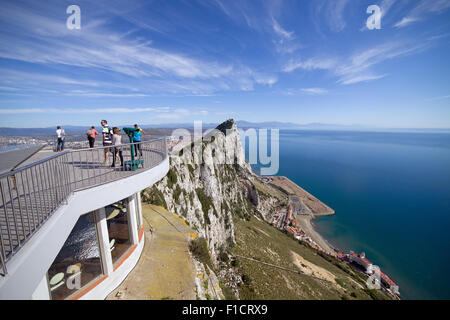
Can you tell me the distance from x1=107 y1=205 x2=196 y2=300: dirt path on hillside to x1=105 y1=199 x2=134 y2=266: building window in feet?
4.28

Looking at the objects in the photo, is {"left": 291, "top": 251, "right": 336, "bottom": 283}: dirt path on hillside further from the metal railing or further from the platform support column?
the metal railing

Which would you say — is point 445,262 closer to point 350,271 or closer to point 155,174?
point 350,271

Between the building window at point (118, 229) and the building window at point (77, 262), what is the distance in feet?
2.23

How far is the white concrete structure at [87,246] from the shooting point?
10.0ft

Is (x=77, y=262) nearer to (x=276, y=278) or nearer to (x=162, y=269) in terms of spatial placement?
(x=162, y=269)

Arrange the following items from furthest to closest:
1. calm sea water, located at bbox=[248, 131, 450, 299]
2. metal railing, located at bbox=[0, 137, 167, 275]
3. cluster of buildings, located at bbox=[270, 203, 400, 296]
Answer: calm sea water, located at bbox=[248, 131, 450, 299]
cluster of buildings, located at bbox=[270, 203, 400, 296]
metal railing, located at bbox=[0, 137, 167, 275]

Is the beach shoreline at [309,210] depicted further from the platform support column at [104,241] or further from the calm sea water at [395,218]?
the platform support column at [104,241]

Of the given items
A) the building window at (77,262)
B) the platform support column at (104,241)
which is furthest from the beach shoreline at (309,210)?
the building window at (77,262)

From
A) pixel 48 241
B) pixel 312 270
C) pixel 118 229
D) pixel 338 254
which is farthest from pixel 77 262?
pixel 338 254

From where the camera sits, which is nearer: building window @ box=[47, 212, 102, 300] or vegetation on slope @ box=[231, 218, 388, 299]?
building window @ box=[47, 212, 102, 300]

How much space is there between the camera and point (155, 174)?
8.39 meters

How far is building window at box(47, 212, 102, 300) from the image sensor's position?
5797mm

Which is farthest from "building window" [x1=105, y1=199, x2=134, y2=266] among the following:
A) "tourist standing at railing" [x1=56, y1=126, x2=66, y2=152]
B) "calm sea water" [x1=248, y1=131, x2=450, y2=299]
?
"calm sea water" [x1=248, y1=131, x2=450, y2=299]

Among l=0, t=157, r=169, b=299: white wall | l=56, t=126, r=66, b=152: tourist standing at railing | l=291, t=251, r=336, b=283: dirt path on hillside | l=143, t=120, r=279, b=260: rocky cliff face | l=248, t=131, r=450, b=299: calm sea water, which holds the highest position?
l=56, t=126, r=66, b=152: tourist standing at railing
